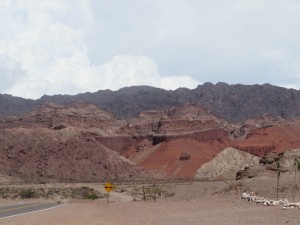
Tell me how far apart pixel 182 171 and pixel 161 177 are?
13.0m

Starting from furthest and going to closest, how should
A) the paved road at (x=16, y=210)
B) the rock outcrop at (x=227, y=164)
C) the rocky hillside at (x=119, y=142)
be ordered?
the rock outcrop at (x=227, y=164), the rocky hillside at (x=119, y=142), the paved road at (x=16, y=210)

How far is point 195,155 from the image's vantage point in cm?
14212

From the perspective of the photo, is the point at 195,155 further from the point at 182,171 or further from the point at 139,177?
the point at 139,177

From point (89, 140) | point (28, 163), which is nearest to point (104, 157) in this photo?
point (89, 140)

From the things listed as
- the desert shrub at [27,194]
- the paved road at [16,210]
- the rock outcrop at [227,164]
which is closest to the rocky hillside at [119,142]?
the rock outcrop at [227,164]

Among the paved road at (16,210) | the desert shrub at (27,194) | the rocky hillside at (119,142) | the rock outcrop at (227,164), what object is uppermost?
the rocky hillside at (119,142)

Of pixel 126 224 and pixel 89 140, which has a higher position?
pixel 89 140

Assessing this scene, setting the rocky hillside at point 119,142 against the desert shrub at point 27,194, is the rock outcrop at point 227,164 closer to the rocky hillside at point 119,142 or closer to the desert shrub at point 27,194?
the rocky hillside at point 119,142

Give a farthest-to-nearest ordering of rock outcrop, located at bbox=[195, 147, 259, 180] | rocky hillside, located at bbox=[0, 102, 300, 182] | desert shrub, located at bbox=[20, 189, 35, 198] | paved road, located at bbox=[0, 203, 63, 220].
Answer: rock outcrop, located at bbox=[195, 147, 259, 180], rocky hillside, located at bbox=[0, 102, 300, 182], desert shrub, located at bbox=[20, 189, 35, 198], paved road, located at bbox=[0, 203, 63, 220]

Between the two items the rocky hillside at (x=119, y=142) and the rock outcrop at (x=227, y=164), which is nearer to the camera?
the rocky hillside at (x=119, y=142)

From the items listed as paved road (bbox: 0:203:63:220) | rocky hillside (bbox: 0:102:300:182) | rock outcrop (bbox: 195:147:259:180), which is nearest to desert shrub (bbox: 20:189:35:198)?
paved road (bbox: 0:203:63:220)

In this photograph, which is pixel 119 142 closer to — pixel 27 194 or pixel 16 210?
pixel 27 194

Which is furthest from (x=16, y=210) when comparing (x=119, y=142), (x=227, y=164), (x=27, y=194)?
(x=119, y=142)

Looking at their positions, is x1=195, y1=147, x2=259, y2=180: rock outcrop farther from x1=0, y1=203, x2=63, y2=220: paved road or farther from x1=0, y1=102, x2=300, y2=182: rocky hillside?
x1=0, y1=203, x2=63, y2=220: paved road
